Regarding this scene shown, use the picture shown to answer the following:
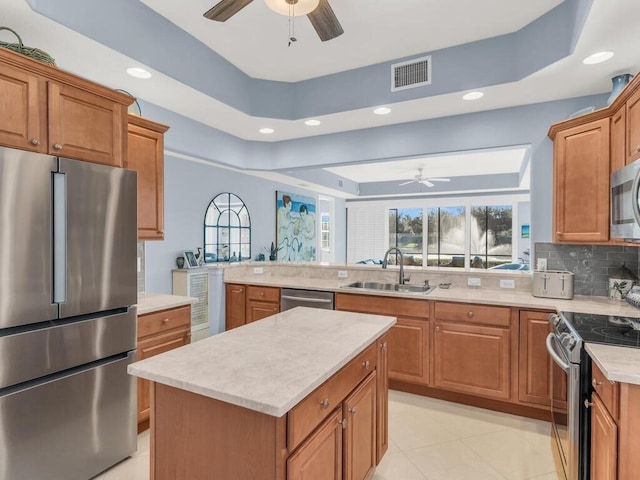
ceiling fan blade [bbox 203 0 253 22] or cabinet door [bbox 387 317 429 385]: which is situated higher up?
ceiling fan blade [bbox 203 0 253 22]

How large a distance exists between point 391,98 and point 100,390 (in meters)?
3.14

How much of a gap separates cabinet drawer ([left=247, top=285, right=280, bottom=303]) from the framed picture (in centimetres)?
122

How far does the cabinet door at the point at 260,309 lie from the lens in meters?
3.75

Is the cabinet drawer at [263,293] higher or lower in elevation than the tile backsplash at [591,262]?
lower

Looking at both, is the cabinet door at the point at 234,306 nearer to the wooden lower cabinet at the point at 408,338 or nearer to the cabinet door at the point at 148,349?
the cabinet door at the point at 148,349

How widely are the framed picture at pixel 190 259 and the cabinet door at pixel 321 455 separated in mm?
3702

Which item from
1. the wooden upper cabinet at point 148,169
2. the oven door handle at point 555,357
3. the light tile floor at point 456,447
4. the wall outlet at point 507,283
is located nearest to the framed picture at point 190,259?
the wooden upper cabinet at point 148,169

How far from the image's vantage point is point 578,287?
9.84 ft

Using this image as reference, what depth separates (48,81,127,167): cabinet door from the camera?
1.83 meters

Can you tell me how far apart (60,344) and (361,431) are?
1590 millimetres

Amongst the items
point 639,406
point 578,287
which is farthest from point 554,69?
point 639,406

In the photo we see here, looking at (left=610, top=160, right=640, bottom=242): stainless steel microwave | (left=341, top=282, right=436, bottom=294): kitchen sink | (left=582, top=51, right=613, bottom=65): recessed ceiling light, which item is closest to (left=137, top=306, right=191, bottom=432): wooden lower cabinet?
(left=341, top=282, right=436, bottom=294): kitchen sink

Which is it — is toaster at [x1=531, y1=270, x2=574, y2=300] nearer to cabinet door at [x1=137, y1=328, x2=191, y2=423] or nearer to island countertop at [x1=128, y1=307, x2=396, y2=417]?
island countertop at [x1=128, y1=307, x2=396, y2=417]

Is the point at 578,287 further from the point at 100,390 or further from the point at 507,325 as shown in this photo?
the point at 100,390
